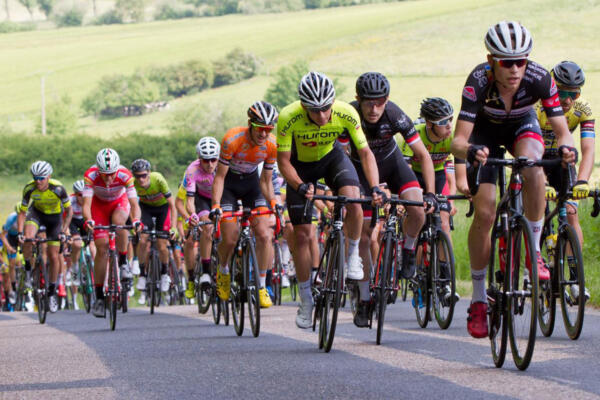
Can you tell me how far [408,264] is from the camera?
1095cm

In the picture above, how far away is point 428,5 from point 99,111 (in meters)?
24.9

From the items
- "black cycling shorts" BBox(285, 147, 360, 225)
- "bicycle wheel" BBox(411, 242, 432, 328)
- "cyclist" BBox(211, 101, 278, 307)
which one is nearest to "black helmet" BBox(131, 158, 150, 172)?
"cyclist" BBox(211, 101, 278, 307)

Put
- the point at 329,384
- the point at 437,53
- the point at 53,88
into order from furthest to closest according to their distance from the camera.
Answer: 1. the point at 53,88
2. the point at 437,53
3. the point at 329,384

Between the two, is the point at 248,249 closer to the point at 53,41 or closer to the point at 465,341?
the point at 465,341

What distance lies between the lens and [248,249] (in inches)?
433

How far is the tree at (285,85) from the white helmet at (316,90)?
60.4 meters

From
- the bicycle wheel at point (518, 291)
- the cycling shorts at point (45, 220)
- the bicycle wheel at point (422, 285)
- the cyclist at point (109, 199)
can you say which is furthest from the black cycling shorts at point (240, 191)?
the cycling shorts at point (45, 220)

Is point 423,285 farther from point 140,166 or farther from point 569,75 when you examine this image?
point 140,166

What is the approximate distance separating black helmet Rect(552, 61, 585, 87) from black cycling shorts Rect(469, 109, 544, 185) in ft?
7.13

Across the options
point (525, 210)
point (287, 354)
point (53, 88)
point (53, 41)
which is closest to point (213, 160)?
point (287, 354)

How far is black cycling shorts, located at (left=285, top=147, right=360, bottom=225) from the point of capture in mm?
9461

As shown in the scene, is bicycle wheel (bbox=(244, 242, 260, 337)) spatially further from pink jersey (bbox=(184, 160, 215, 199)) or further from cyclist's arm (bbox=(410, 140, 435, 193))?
pink jersey (bbox=(184, 160, 215, 199))

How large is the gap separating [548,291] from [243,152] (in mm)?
4806

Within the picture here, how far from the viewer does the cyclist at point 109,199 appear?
14.3 metres
